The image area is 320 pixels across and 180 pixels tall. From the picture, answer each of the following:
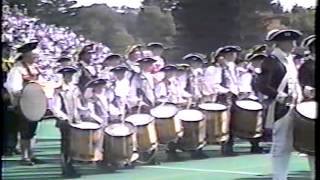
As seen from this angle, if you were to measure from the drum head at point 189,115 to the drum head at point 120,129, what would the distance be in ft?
1.02

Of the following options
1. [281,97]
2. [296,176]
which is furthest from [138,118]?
[296,176]

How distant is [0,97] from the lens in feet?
15.3

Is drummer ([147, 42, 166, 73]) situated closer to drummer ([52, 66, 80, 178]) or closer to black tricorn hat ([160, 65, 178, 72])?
black tricorn hat ([160, 65, 178, 72])

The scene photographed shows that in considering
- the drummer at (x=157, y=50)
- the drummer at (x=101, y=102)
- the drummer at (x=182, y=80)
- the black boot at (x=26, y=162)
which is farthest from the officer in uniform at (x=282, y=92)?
the black boot at (x=26, y=162)

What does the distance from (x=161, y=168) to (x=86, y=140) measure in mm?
480

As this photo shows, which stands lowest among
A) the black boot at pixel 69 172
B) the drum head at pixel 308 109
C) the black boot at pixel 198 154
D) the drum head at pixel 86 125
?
the black boot at pixel 69 172

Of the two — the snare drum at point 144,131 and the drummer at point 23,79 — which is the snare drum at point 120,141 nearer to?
the snare drum at point 144,131

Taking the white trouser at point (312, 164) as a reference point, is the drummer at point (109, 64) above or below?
above

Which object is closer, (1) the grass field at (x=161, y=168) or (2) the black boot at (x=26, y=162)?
(1) the grass field at (x=161, y=168)

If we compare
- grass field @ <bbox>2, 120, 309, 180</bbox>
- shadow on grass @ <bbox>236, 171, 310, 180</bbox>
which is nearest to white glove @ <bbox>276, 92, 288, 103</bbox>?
grass field @ <bbox>2, 120, 309, 180</bbox>

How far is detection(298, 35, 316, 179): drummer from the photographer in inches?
169

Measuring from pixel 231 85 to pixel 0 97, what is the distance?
1.37m

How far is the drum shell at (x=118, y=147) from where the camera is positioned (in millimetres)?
4949

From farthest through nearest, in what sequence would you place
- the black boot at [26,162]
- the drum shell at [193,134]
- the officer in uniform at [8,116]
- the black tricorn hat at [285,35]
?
the drum shell at [193,134]
the black boot at [26,162]
the officer in uniform at [8,116]
the black tricorn hat at [285,35]
